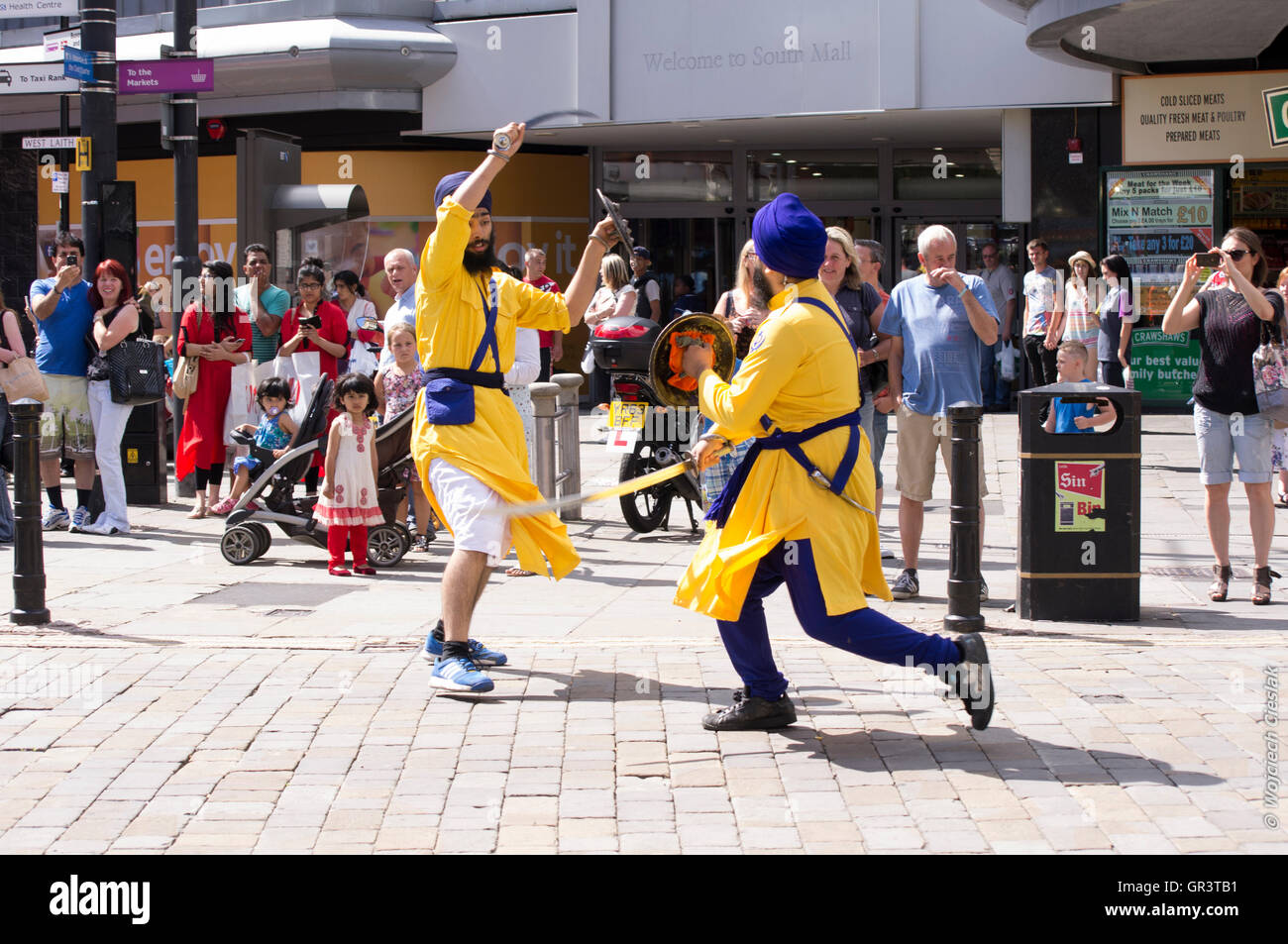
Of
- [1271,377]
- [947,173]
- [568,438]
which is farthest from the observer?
[947,173]

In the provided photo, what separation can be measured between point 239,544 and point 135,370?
2081 millimetres

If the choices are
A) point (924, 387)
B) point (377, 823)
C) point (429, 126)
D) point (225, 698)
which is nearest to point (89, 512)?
point (225, 698)

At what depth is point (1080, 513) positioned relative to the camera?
733 cm

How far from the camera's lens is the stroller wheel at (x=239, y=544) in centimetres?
935

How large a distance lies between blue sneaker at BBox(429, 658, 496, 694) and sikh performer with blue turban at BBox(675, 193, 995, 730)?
113cm

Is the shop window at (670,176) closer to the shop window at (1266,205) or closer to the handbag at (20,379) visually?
the shop window at (1266,205)

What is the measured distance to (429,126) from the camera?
20016mm

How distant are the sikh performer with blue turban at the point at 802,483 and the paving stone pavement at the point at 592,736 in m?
0.43

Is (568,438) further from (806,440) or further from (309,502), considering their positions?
(806,440)

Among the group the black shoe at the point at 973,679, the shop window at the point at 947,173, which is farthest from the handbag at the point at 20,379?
the shop window at the point at 947,173

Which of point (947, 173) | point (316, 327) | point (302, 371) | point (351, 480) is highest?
point (947, 173)

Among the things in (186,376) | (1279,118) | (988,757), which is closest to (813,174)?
(186,376)

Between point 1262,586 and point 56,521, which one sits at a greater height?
point 56,521
